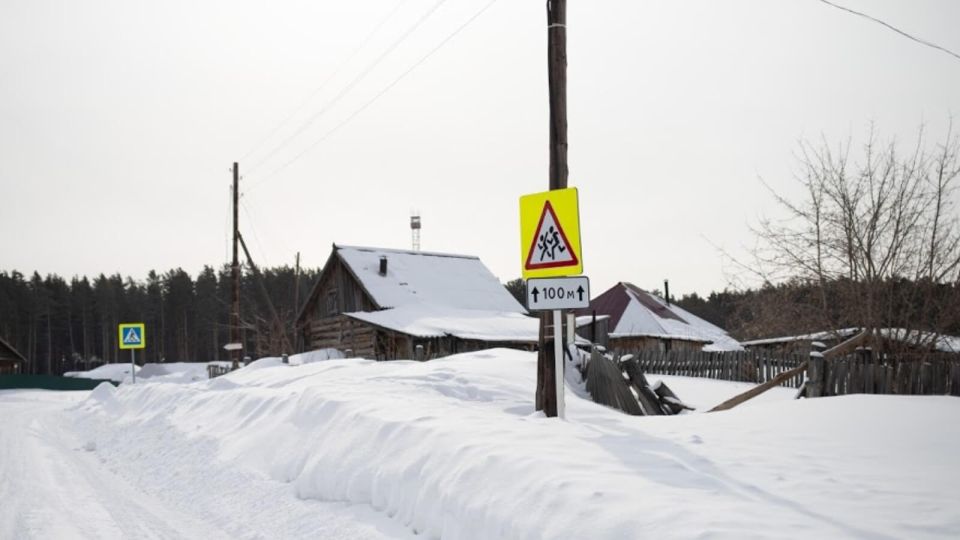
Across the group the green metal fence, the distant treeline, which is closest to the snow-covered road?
the green metal fence

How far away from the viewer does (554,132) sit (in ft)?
29.9

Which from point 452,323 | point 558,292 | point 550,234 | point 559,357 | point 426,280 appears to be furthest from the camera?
point 426,280

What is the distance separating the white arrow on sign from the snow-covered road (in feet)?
9.77

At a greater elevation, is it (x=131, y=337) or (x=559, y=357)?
(x=559, y=357)

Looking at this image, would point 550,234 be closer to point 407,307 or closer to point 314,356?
point 314,356

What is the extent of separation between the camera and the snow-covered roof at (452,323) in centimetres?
2912

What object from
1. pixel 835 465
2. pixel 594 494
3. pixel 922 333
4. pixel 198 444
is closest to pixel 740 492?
pixel 594 494

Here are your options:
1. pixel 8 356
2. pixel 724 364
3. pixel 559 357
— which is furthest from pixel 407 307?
pixel 8 356

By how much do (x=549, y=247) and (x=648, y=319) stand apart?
37.7m

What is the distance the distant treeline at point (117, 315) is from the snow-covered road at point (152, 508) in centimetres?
7728

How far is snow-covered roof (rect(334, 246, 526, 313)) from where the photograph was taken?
115ft

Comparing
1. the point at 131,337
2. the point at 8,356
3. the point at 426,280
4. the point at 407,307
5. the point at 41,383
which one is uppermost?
the point at 426,280

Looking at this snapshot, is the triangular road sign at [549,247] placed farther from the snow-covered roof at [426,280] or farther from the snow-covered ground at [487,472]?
the snow-covered roof at [426,280]

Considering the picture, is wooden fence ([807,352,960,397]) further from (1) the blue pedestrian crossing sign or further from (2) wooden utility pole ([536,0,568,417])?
(1) the blue pedestrian crossing sign
